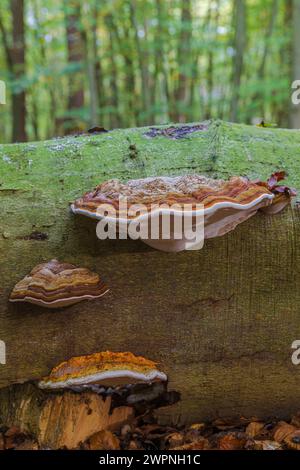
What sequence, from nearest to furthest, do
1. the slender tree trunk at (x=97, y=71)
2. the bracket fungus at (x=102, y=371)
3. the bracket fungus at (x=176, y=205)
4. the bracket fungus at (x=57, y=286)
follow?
the bracket fungus at (x=176, y=205) → the bracket fungus at (x=57, y=286) → the bracket fungus at (x=102, y=371) → the slender tree trunk at (x=97, y=71)

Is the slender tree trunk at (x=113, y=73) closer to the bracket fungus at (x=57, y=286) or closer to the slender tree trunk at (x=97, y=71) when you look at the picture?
the slender tree trunk at (x=97, y=71)

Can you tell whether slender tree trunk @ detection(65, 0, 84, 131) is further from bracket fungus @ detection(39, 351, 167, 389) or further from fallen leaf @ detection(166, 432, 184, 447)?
fallen leaf @ detection(166, 432, 184, 447)

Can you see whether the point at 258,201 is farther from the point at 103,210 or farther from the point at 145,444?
the point at 145,444

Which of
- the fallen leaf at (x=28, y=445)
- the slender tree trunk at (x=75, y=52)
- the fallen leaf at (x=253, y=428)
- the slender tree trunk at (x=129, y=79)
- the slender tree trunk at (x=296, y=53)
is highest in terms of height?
the slender tree trunk at (x=129, y=79)

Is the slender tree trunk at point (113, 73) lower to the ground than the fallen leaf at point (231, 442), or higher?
higher

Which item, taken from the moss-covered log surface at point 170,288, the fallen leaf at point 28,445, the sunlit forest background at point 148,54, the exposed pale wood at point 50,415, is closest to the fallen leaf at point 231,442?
the moss-covered log surface at point 170,288

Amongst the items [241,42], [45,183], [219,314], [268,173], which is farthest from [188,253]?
[241,42]
